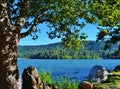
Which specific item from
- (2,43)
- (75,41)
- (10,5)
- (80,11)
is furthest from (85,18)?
(2,43)

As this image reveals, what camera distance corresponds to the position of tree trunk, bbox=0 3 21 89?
57.9ft

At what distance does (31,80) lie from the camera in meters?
20.5

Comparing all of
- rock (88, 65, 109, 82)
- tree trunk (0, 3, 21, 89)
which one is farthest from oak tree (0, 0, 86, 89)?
rock (88, 65, 109, 82)

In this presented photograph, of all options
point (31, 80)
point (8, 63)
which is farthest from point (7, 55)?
point (31, 80)

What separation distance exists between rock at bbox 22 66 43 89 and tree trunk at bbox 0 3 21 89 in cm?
231

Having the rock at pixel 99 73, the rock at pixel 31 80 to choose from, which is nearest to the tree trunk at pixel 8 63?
the rock at pixel 31 80

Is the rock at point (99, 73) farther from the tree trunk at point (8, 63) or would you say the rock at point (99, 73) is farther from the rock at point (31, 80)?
the tree trunk at point (8, 63)

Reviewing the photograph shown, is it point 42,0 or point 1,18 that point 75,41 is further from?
point 1,18

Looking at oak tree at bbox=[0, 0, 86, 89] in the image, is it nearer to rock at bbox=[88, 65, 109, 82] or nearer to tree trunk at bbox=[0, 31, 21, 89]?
tree trunk at bbox=[0, 31, 21, 89]

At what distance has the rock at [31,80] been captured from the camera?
20.5 meters

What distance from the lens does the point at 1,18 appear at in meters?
17.5

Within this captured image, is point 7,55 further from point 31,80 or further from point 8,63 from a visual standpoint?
point 31,80

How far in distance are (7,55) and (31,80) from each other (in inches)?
124

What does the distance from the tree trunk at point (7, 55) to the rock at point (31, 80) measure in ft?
7.57
